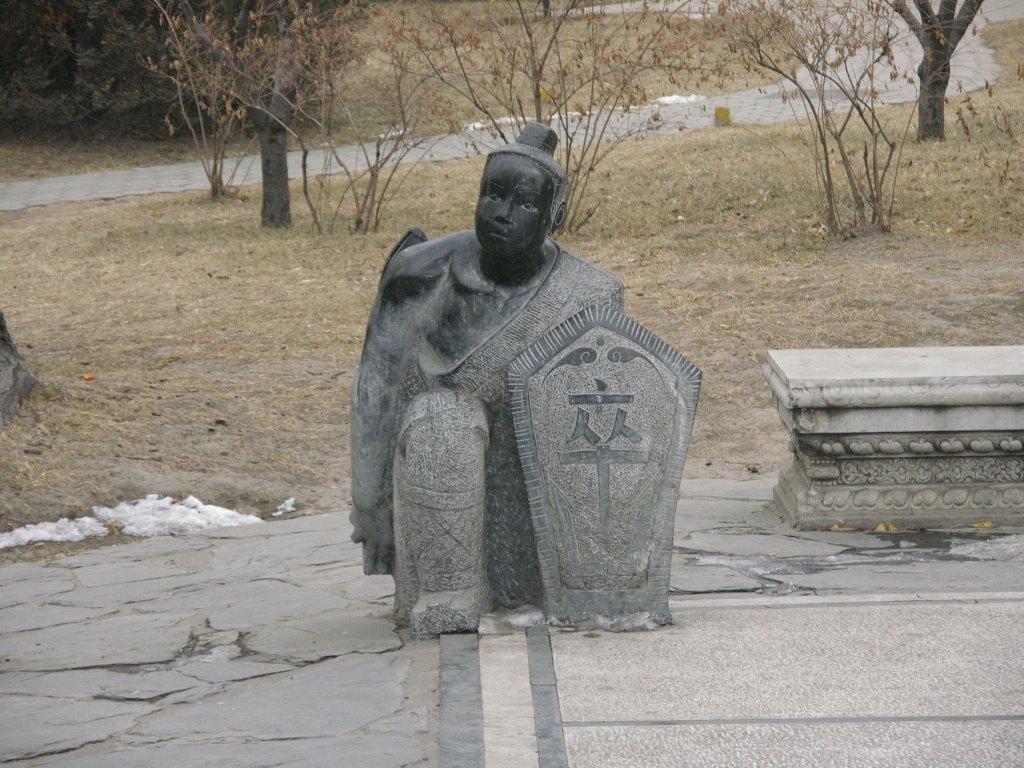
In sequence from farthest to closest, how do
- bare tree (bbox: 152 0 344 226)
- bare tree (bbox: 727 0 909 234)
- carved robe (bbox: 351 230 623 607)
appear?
bare tree (bbox: 152 0 344 226) < bare tree (bbox: 727 0 909 234) < carved robe (bbox: 351 230 623 607)

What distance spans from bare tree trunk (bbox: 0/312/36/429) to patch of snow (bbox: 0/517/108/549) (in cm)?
108

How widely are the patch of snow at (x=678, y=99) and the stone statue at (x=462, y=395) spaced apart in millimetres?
17851

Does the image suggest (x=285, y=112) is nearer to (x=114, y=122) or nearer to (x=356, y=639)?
(x=114, y=122)

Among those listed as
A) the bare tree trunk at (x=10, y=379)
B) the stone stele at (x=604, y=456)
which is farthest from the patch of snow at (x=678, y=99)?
the stone stele at (x=604, y=456)

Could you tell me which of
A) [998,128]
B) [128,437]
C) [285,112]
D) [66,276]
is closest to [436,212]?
[285,112]

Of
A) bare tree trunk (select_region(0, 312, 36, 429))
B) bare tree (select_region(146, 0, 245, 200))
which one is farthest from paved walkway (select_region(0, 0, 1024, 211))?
bare tree trunk (select_region(0, 312, 36, 429))

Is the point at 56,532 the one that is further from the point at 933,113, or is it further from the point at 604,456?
the point at 933,113

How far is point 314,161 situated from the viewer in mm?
19156

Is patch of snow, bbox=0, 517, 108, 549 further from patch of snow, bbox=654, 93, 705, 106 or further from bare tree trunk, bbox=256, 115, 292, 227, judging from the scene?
patch of snow, bbox=654, 93, 705, 106

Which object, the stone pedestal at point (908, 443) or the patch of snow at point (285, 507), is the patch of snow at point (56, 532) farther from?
the stone pedestal at point (908, 443)

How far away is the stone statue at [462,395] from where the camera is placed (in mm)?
4168

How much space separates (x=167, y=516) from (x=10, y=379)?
156cm

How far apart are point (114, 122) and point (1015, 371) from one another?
1874cm

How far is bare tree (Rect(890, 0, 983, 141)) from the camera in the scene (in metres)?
13.3
